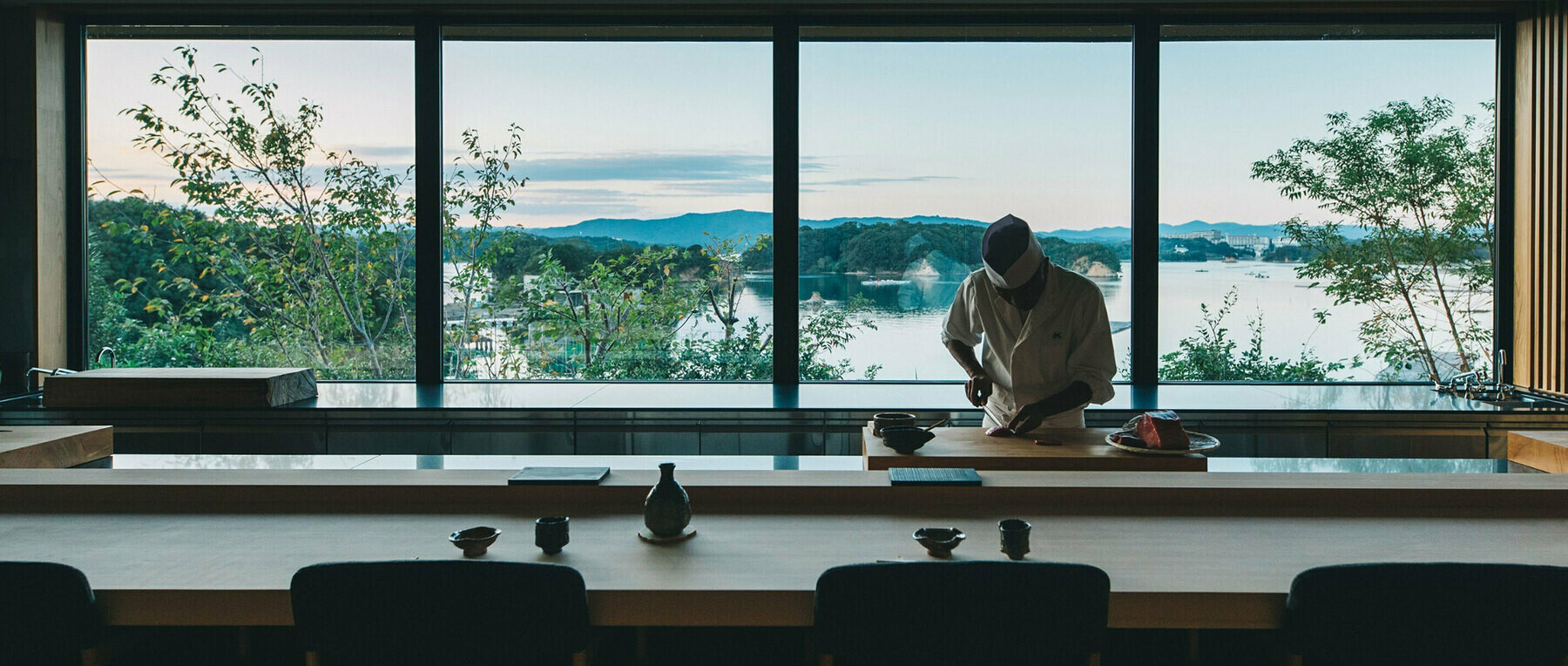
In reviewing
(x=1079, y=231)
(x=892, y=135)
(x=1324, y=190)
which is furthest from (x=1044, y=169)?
(x=1324, y=190)

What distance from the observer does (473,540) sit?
164cm

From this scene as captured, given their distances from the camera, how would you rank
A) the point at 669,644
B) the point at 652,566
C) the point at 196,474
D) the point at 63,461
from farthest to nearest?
the point at 63,461, the point at 196,474, the point at 669,644, the point at 652,566

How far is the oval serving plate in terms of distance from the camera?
8.12ft

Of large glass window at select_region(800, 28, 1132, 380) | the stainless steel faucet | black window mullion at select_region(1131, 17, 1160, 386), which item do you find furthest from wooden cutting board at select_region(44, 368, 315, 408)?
black window mullion at select_region(1131, 17, 1160, 386)

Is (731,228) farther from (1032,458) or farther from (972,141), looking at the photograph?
(1032,458)

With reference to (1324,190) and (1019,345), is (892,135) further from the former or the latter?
(1324,190)

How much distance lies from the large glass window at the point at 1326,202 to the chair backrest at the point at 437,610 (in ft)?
11.9

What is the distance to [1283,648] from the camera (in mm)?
1426

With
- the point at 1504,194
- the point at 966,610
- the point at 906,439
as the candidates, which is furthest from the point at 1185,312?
the point at 966,610

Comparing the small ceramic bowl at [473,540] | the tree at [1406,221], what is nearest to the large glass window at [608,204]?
the tree at [1406,221]

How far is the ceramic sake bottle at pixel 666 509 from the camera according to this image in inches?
68.6

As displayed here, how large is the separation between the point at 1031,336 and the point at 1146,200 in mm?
1591

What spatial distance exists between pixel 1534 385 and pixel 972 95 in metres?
2.58

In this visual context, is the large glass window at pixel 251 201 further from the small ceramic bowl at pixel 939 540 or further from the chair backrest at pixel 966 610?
the chair backrest at pixel 966 610
